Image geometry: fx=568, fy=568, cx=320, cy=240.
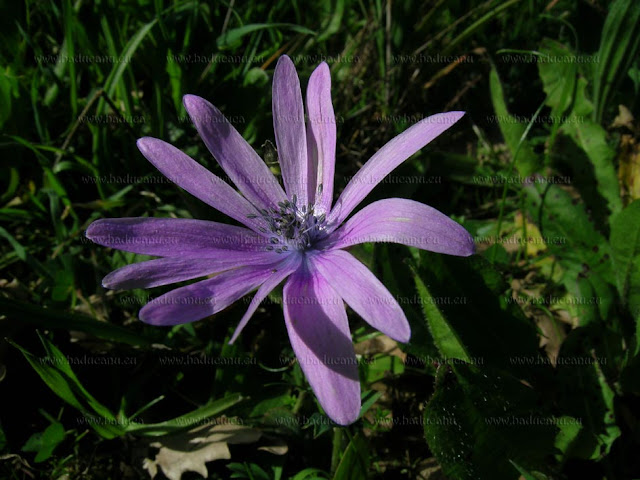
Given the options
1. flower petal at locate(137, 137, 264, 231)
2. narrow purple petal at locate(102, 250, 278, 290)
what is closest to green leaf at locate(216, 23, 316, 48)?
flower petal at locate(137, 137, 264, 231)

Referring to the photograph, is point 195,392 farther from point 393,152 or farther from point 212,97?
point 212,97


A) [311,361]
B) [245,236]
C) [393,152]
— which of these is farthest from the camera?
[245,236]

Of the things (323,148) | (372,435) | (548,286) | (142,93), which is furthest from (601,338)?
(142,93)

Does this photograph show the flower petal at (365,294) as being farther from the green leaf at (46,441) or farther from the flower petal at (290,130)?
the green leaf at (46,441)

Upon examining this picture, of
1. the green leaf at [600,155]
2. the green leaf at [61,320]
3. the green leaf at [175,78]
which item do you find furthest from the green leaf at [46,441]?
the green leaf at [600,155]

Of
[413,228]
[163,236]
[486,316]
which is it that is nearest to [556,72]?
[486,316]
